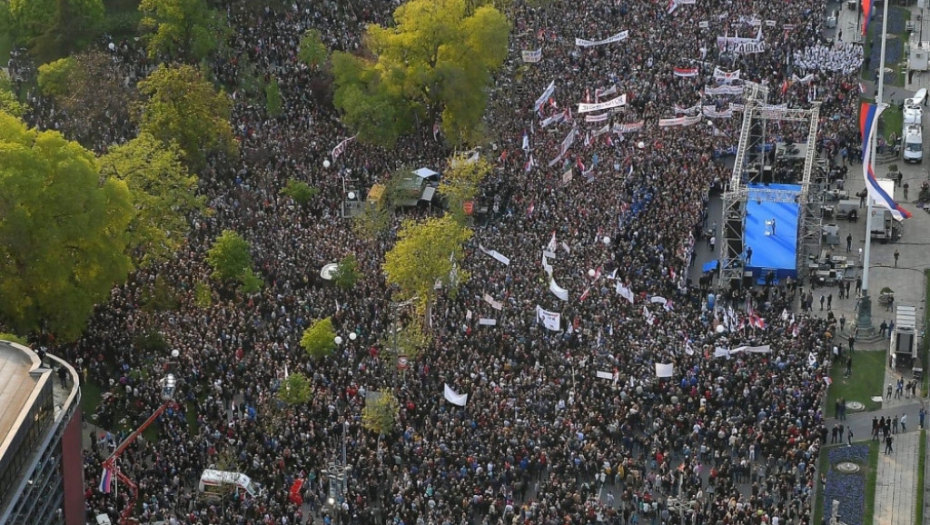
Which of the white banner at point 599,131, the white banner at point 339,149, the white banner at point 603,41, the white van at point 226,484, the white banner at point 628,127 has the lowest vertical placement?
the white van at point 226,484

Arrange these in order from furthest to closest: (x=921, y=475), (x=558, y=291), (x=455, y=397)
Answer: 1. (x=558, y=291)
2. (x=455, y=397)
3. (x=921, y=475)

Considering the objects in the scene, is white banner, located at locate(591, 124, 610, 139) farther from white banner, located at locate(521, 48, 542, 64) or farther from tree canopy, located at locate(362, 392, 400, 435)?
tree canopy, located at locate(362, 392, 400, 435)

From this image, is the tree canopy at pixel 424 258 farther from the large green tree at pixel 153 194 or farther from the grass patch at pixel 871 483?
the grass patch at pixel 871 483

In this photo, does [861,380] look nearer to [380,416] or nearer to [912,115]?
[380,416]

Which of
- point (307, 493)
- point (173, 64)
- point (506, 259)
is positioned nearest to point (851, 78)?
point (506, 259)

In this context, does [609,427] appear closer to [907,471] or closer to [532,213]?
[907,471]

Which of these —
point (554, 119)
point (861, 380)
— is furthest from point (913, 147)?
point (861, 380)

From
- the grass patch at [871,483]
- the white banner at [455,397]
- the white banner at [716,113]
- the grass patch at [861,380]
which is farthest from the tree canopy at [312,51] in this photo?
the grass patch at [871,483]
